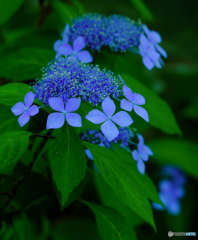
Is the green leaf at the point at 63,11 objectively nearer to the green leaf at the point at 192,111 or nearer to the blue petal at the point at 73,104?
the blue petal at the point at 73,104

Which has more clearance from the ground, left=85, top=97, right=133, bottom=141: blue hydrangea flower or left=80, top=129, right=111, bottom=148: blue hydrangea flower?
left=85, top=97, right=133, bottom=141: blue hydrangea flower

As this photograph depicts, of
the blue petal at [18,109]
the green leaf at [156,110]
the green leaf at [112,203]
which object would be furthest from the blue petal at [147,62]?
the green leaf at [112,203]

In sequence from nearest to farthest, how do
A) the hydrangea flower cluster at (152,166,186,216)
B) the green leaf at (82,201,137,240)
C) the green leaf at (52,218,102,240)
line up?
the green leaf at (82,201,137,240)
the green leaf at (52,218,102,240)
the hydrangea flower cluster at (152,166,186,216)

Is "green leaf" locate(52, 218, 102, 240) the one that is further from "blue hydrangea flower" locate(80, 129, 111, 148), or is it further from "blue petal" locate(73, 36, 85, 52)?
"blue petal" locate(73, 36, 85, 52)

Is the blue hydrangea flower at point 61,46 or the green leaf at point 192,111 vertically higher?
the blue hydrangea flower at point 61,46

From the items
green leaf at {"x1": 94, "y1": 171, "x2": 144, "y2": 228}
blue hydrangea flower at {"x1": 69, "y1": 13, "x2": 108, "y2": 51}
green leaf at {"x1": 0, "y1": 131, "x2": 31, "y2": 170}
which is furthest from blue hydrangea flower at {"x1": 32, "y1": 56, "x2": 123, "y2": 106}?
green leaf at {"x1": 94, "y1": 171, "x2": 144, "y2": 228}

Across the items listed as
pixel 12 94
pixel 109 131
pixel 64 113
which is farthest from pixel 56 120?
pixel 12 94
